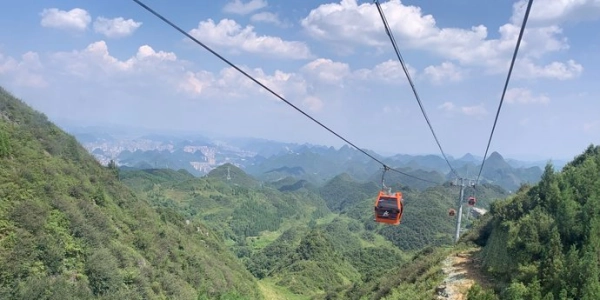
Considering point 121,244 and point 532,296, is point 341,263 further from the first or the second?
point 532,296

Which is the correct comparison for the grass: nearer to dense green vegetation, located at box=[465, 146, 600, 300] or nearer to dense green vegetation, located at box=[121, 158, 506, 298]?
dense green vegetation, located at box=[121, 158, 506, 298]

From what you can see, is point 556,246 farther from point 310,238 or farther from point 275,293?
point 310,238

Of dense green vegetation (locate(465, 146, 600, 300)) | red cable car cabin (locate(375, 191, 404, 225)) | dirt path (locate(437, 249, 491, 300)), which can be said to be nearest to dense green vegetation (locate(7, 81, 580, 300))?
dense green vegetation (locate(465, 146, 600, 300))

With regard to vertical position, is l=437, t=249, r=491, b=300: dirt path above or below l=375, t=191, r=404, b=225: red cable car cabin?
below

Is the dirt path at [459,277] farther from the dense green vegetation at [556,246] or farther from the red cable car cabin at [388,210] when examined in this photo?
the red cable car cabin at [388,210]

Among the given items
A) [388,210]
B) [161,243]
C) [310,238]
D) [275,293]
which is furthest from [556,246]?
[310,238]

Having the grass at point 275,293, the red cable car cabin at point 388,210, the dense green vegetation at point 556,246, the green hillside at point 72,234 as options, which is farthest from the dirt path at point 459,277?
the grass at point 275,293
